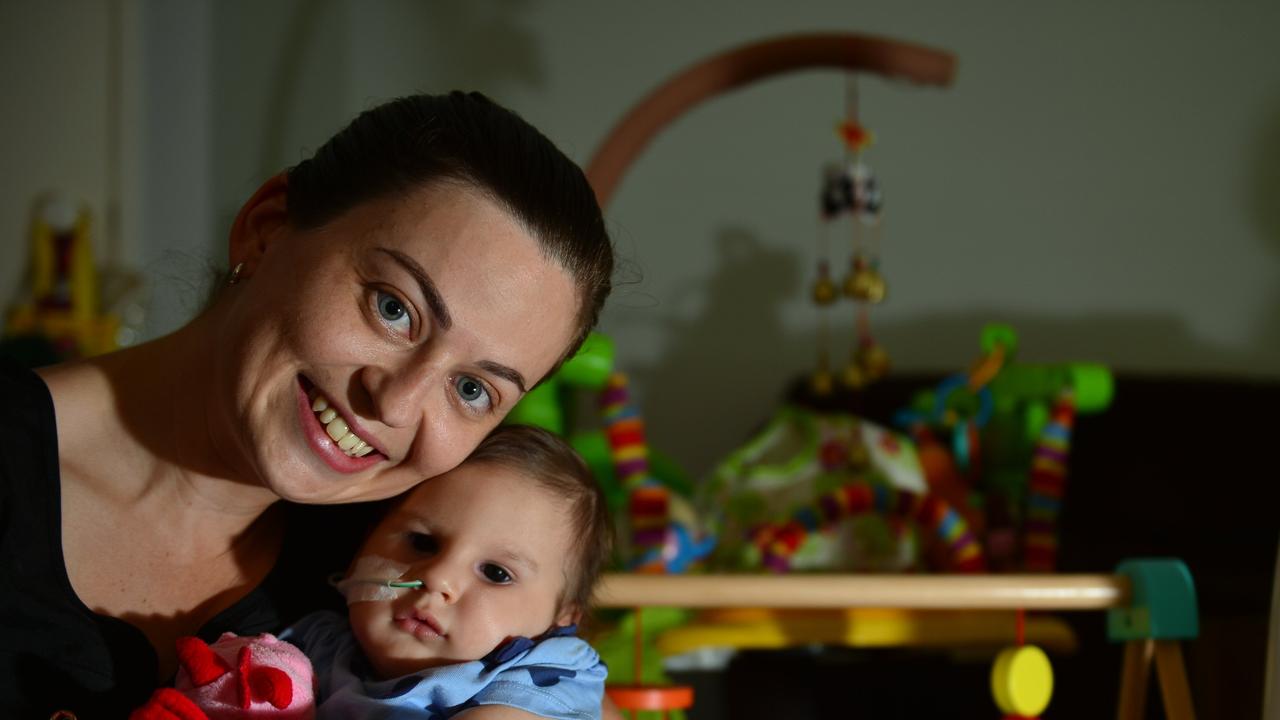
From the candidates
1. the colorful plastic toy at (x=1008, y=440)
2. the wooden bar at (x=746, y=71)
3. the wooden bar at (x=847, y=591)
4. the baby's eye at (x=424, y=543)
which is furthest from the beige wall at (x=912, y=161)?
the baby's eye at (x=424, y=543)

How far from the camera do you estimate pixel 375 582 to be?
101 centimetres

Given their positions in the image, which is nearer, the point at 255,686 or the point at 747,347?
the point at 255,686

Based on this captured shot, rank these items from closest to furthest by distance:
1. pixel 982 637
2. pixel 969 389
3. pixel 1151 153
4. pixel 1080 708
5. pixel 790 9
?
pixel 982 637
pixel 1080 708
pixel 969 389
pixel 1151 153
pixel 790 9

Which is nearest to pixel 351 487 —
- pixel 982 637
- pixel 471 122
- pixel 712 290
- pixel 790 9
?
pixel 471 122

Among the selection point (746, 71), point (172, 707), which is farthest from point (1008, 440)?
point (172, 707)

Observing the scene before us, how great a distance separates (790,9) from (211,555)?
2491mm

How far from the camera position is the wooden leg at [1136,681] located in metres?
1.31

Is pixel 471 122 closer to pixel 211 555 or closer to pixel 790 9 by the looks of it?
pixel 211 555

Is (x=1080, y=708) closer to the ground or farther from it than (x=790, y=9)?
closer to the ground

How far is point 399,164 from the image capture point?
94 centimetres

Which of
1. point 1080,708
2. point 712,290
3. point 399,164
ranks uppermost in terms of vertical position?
point 712,290

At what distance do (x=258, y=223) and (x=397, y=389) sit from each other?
232mm

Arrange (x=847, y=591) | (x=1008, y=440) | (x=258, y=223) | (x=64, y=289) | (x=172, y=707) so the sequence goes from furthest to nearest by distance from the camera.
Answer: (x=64, y=289) → (x=1008, y=440) → (x=847, y=591) → (x=258, y=223) → (x=172, y=707)

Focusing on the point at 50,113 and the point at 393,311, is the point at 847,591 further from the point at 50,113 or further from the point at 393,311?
the point at 50,113
